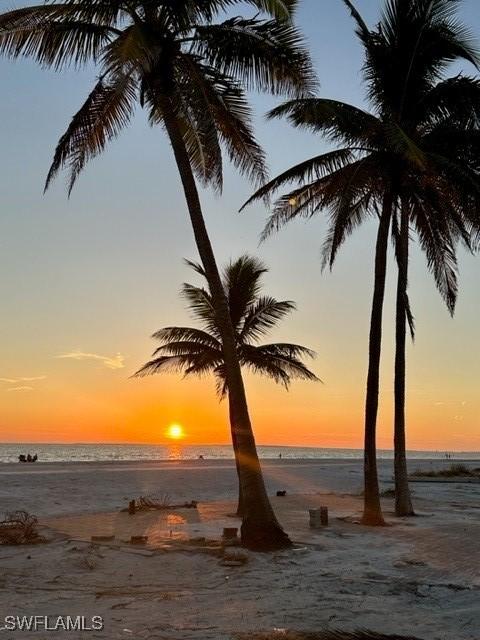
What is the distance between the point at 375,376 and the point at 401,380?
1539 millimetres

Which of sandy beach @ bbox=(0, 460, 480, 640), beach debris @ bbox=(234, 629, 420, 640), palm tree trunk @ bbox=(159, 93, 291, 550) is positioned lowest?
sandy beach @ bbox=(0, 460, 480, 640)

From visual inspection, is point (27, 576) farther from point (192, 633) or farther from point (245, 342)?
point (245, 342)

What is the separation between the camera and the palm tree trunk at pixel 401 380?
15.7m

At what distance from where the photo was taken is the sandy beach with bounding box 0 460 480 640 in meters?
6.61

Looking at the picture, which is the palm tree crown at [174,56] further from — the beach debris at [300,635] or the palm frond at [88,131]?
the beach debris at [300,635]

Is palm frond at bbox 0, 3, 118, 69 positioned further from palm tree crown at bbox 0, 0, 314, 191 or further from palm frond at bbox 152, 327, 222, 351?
palm frond at bbox 152, 327, 222, 351

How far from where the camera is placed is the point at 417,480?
1173 inches

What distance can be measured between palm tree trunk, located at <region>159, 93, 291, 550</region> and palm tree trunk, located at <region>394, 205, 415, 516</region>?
18.2ft

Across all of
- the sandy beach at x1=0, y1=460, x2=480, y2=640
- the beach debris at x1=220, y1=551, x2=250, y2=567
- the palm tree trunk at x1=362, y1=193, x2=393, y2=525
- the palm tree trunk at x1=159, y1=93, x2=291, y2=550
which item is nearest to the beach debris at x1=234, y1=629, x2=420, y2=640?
the sandy beach at x1=0, y1=460, x2=480, y2=640

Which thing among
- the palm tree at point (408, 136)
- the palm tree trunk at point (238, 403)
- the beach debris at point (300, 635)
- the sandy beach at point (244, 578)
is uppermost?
the palm tree at point (408, 136)

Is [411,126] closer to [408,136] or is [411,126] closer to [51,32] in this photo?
[408,136]

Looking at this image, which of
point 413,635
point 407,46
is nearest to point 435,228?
point 407,46

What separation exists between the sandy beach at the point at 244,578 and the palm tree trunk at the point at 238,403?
561 mm

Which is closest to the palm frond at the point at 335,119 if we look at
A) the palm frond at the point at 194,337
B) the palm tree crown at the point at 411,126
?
the palm tree crown at the point at 411,126
